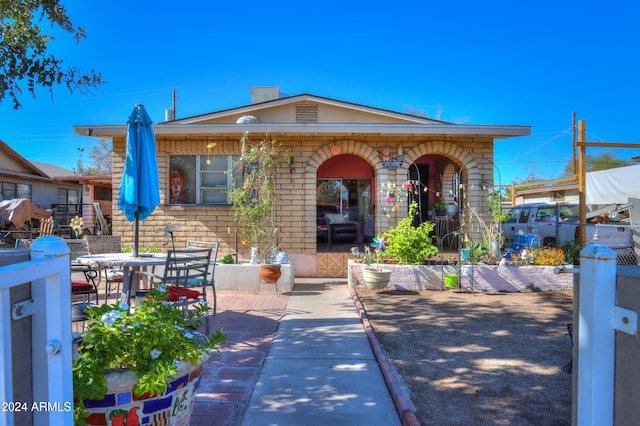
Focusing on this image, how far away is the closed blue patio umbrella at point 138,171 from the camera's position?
550 cm

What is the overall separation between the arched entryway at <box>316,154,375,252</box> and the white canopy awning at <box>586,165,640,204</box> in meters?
5.88

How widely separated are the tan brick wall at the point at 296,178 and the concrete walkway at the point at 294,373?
11.1ft

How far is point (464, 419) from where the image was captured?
3.04 meters

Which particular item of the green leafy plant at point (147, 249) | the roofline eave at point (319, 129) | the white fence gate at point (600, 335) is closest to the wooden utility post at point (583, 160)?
the roofline eave at point (319, 129)

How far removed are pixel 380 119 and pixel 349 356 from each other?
9103mm

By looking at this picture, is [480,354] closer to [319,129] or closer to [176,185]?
[319,129]

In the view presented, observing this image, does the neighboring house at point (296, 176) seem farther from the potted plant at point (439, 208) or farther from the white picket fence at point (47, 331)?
the white picket fence at point (47, 331)

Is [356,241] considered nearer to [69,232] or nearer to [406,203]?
Answer: [406,203]

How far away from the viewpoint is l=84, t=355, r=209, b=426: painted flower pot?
6.40 ft

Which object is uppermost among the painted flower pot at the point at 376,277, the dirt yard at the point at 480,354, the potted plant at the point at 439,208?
the potted plant at the point at 439,208

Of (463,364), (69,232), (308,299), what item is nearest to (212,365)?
(463,364)

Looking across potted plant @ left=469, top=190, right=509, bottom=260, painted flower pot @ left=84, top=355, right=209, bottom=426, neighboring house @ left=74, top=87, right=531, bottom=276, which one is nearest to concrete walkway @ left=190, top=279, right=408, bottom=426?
painted flower pot @ left=84, top=355, right=209, bottom=426

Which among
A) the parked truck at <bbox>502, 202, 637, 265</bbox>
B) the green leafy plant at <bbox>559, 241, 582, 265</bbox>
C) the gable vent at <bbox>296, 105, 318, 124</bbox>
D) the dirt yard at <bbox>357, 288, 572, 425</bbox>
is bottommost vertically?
the dirt yard at <bbox>357, 288, 572, 425</bbox>

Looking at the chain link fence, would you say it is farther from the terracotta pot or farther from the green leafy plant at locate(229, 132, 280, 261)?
the green leafy plant at locate(229, 132, 280, 261)
